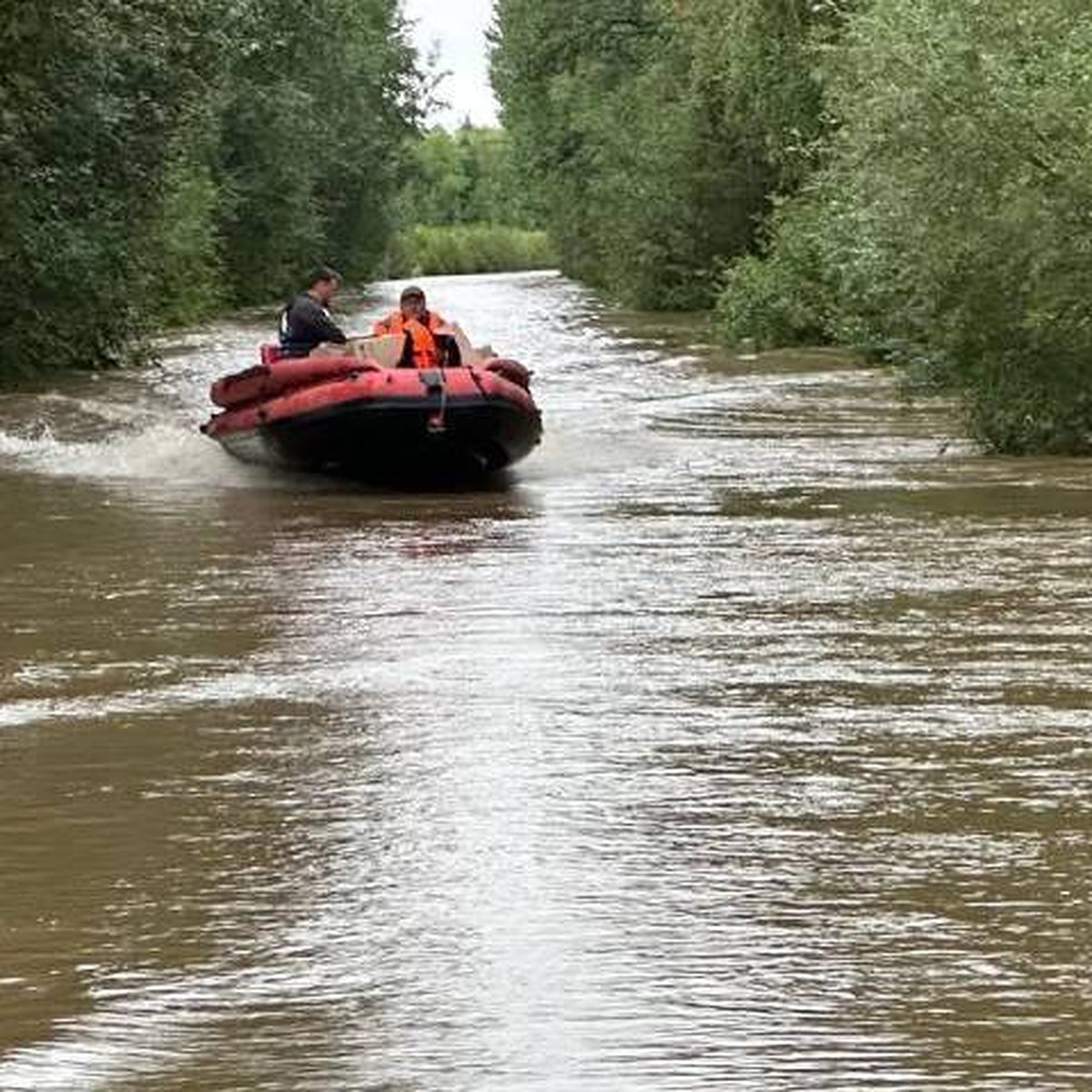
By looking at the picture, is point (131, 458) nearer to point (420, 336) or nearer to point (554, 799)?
point (420, 336)

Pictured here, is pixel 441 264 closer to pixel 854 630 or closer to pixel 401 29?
pixel 401 29

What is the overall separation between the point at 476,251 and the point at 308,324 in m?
91.0

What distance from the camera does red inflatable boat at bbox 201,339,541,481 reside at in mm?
17203

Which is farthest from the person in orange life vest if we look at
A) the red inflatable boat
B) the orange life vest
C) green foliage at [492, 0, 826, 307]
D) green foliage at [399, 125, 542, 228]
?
green foliage at [399, 125, 542, 228]

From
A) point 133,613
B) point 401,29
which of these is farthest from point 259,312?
point 133,613

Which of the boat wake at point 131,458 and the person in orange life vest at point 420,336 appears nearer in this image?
the person in orange life vest at point 420,336

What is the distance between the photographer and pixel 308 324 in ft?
61.7

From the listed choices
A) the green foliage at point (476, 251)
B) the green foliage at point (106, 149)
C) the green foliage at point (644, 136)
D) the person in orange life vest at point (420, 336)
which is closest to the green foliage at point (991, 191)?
the person in orange life vest at point (420, 336)

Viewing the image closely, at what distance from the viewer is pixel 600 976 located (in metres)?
5.57

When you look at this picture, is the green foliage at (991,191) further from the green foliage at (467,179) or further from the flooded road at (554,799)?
the green foliage at (467,179)

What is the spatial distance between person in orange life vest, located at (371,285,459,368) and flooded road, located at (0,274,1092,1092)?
2.69 metres

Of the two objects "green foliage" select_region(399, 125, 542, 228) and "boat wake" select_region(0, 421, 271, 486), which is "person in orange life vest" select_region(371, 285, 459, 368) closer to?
"boat wake" select_region(0, 421, 271, 486)

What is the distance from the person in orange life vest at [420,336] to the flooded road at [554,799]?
2689mm

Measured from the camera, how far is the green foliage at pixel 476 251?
350 feet
